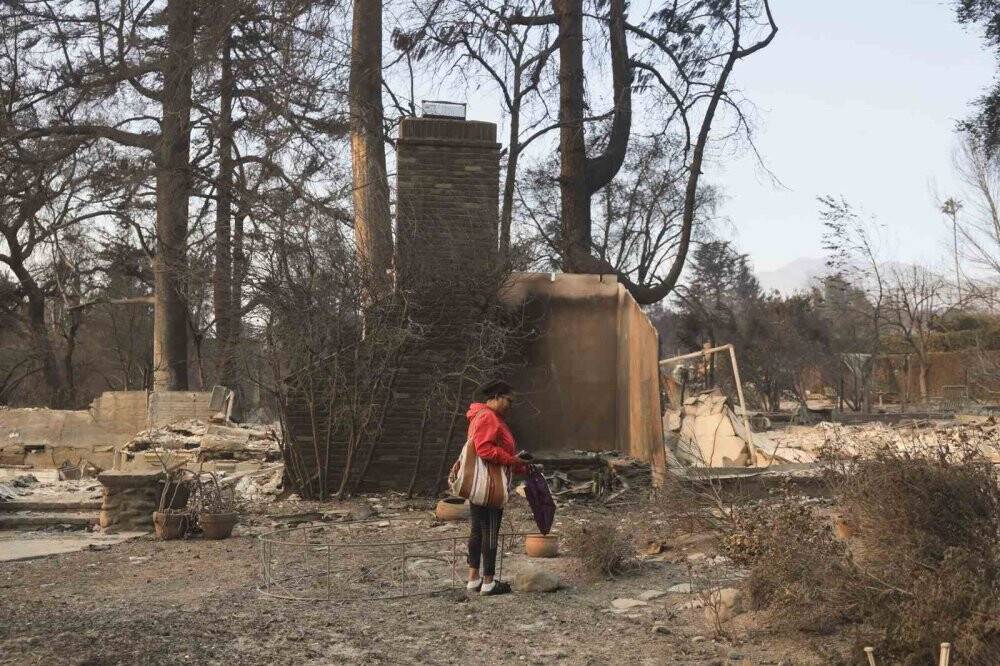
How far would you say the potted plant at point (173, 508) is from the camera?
1053 cm

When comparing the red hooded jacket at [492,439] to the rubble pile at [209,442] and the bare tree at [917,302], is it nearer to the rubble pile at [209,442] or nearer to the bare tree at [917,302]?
the rubble pile at [209,442]

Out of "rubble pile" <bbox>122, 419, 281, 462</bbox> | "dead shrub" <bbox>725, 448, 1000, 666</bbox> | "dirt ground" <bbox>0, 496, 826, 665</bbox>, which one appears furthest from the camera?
"rubble pile" <bbox>122, 419, 281, 462</bbox>

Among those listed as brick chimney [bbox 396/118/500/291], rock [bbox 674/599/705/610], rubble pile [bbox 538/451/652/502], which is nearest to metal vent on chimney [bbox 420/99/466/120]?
brick chimney [bbox 396/118/500/291]

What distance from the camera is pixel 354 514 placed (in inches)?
468

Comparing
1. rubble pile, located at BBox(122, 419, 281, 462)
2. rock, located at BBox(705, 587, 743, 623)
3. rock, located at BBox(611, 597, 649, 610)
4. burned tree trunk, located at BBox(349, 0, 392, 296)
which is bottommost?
rock, located at BBox(611, 597, 649, 610)

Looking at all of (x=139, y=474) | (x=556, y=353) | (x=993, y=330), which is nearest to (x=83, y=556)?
(x=139, y=474)

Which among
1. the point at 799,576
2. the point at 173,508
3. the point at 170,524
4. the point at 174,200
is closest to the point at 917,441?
the point at 799,576

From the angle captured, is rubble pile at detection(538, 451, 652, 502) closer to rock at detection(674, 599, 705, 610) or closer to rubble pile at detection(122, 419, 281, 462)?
rubble pile at detection(122, 419, 281, 462)

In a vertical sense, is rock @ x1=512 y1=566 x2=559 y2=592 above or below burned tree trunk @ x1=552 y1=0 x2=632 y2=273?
below

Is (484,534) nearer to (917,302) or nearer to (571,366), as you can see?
(571,366)

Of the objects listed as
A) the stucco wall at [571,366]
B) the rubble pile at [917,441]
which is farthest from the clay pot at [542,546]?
the stucco wall at [571,366]

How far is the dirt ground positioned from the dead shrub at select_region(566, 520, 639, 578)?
0.32 ft

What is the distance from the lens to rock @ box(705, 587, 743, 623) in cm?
633

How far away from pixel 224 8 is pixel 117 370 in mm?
27952
